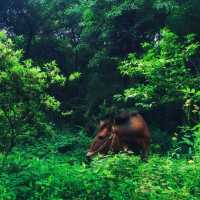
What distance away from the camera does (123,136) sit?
1143 cm

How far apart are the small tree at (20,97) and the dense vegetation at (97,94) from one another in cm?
2

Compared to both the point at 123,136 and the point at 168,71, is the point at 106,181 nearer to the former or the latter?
the point at 123,136

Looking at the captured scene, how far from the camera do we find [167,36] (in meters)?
15.3

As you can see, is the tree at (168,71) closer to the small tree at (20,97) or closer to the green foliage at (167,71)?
the green foliage at (167,71)

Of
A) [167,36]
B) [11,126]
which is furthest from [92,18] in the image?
[11,126]

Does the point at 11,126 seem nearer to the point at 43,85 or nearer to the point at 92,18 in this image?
the point at 43,85

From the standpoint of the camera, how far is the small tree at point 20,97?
1077 cm

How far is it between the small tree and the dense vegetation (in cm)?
2

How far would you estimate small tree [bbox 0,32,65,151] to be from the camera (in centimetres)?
1077

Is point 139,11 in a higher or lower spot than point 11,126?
higher

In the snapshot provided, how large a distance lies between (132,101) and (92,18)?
13.5ft

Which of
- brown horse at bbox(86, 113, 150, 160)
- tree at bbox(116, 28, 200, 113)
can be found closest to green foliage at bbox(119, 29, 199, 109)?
tree at bbox(116, 28, 200, 113)

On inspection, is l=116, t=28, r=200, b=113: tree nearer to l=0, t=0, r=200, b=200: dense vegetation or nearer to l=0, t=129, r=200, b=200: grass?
l=0, t=0, r=200, b=200: dense vegetation

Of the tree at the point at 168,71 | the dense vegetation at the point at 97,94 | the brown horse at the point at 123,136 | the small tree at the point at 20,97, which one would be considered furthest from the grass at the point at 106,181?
the tree at the point at 168,71
